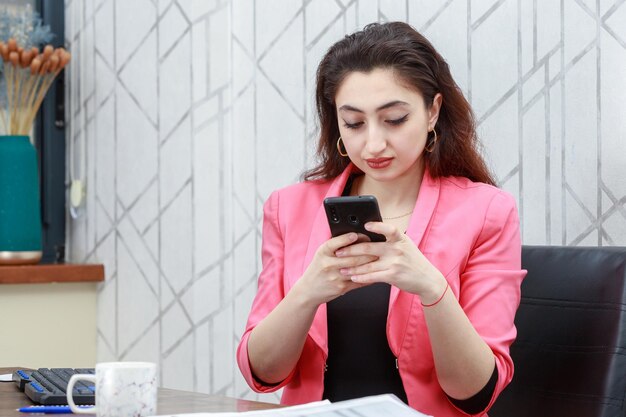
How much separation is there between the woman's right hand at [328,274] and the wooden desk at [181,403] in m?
0.26

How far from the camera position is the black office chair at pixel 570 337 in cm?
140

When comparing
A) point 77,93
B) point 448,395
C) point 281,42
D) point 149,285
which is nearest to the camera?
point 448,395

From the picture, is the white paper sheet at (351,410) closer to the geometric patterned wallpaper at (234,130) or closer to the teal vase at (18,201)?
the geometric patterned wallpaper at (234,130)

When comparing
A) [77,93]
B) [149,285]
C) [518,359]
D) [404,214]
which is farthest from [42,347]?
[518,359]

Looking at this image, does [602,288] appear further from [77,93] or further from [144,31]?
[77,93]

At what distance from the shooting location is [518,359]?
1561 millimetres

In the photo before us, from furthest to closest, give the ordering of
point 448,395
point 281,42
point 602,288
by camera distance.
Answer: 1. point 281,42
2. point 448,395
3. point 602,288

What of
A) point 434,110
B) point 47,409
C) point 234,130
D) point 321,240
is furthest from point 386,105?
point 234,130

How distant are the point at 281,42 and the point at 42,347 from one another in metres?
1.23

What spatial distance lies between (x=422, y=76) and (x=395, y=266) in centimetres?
45

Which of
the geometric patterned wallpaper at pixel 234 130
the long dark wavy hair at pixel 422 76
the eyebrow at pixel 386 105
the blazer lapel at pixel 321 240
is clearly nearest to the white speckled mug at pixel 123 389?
the blazer lapel at pixel 321 240

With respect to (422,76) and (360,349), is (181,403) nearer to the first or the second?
(360,349)

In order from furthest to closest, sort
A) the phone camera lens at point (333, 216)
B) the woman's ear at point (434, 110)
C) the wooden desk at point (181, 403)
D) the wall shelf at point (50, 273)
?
the wall shelf at point (50, 273), the woman's ear at point (434, 110), the phone camera lens at point (333, 216), the wooden desk at point (181, 403)

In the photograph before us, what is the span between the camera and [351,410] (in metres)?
1.05
